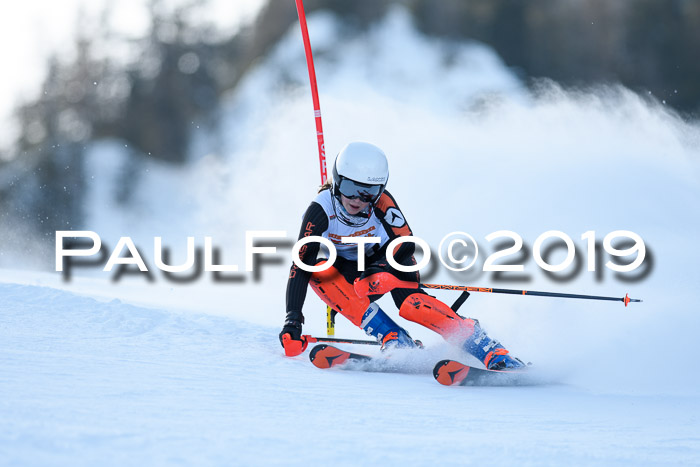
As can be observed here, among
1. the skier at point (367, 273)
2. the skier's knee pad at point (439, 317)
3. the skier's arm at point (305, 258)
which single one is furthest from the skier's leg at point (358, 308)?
the skier's knee pad at point (439, 317)

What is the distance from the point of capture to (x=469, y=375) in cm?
406

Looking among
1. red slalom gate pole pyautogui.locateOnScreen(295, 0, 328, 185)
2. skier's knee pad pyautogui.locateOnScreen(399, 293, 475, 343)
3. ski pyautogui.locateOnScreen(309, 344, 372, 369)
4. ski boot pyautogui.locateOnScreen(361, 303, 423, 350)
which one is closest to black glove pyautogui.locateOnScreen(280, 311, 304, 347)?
ski pyautogui.locateOnScreen(309, 344, 372, 369)

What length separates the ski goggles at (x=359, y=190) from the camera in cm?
448

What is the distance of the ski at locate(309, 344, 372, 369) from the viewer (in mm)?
4371

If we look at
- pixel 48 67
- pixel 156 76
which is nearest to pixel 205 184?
pixel 156 76

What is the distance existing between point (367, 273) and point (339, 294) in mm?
307

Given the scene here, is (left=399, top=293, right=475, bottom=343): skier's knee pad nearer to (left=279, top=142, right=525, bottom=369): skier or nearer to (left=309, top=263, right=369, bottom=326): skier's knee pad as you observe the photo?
(left=279, top=142, right=525, bottom=369): skier

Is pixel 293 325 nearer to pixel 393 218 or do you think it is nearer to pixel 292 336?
pixel 292 336

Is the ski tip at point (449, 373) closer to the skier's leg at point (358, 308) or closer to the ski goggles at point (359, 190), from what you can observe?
the skier's leg at point (358, 308)

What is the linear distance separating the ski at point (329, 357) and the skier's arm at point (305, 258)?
0.81ft

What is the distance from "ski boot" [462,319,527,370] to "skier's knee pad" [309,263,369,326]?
27.6 inches

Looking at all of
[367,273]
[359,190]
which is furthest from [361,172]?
[367,273]

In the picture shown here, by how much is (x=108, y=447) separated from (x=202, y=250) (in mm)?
17278

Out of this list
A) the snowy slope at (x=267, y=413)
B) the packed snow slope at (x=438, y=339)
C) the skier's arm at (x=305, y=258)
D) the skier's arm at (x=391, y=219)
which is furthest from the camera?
the skier's arm at (x=391, y=219)
